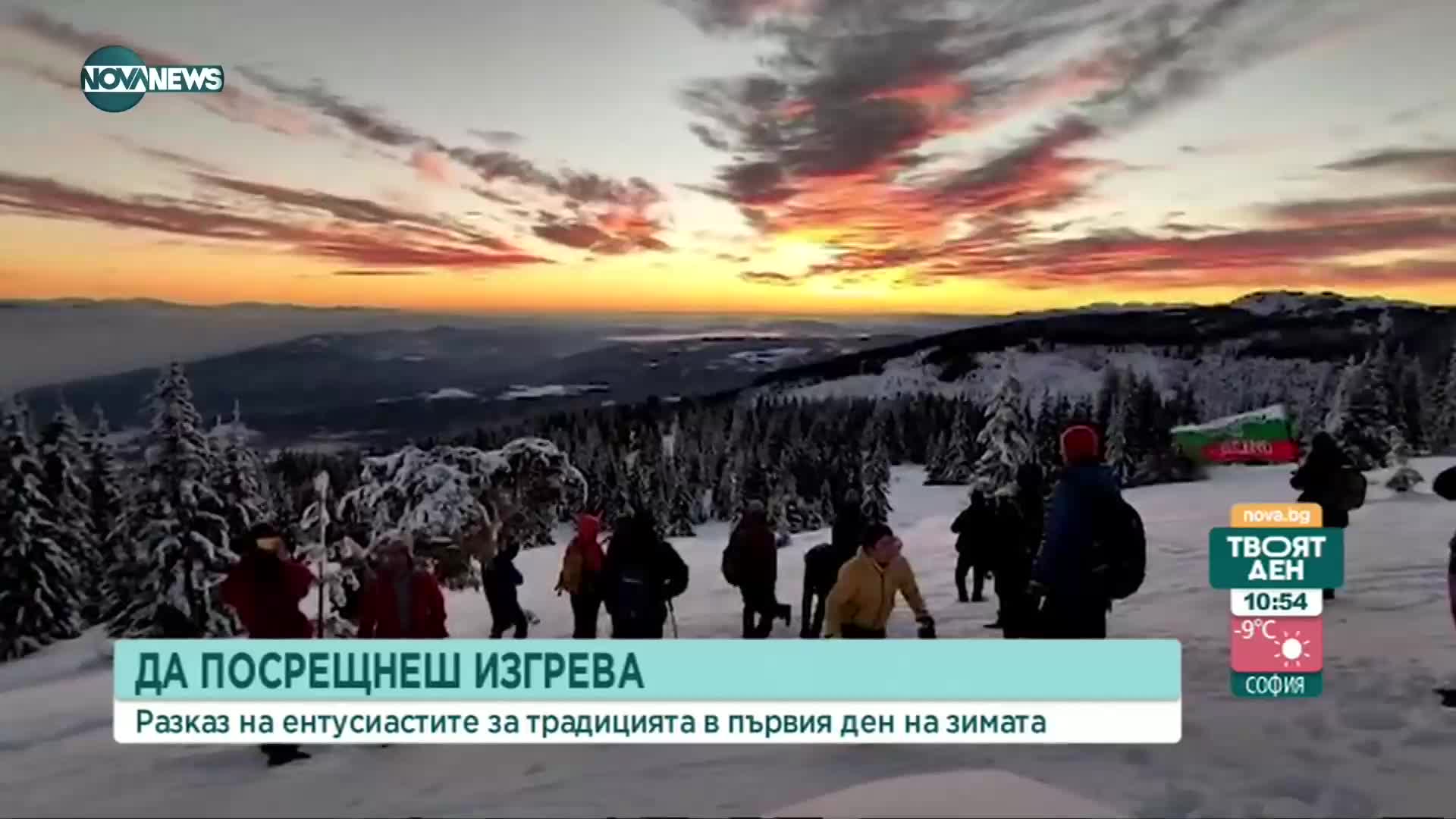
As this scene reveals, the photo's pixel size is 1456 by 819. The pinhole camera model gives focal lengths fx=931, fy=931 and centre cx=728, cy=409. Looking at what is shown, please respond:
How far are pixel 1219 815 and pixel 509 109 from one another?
2862mm

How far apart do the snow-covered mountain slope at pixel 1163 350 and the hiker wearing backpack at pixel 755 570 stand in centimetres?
43

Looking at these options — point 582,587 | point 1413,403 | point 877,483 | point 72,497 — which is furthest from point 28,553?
point 1413,403

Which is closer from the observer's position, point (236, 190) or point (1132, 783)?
point (1132, 783)

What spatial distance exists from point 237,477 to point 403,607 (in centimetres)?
64

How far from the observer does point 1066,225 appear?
2.92 m

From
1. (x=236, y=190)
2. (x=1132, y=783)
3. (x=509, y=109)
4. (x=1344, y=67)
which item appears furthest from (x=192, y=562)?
(x=1344, y=67)

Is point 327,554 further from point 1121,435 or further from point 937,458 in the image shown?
point 1121,435

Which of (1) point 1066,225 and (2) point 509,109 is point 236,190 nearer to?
(2) point 509,109

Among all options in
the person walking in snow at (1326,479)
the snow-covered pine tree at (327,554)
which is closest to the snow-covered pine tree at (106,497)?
the snow-covered pine tree at (327,554)

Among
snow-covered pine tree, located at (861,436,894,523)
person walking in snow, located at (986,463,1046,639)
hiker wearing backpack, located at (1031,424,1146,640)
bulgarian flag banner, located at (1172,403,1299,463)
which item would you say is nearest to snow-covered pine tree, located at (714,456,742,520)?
snow-covered pine tree, located at (861,436,894,523)

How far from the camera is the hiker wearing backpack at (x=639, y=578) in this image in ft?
8.96

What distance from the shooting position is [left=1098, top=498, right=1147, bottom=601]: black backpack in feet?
8.70

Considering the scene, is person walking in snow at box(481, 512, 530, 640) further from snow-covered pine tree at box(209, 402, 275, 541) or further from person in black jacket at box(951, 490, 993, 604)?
person in black jacket at box(951, 490, 993, 604)

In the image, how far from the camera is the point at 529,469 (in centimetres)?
289
